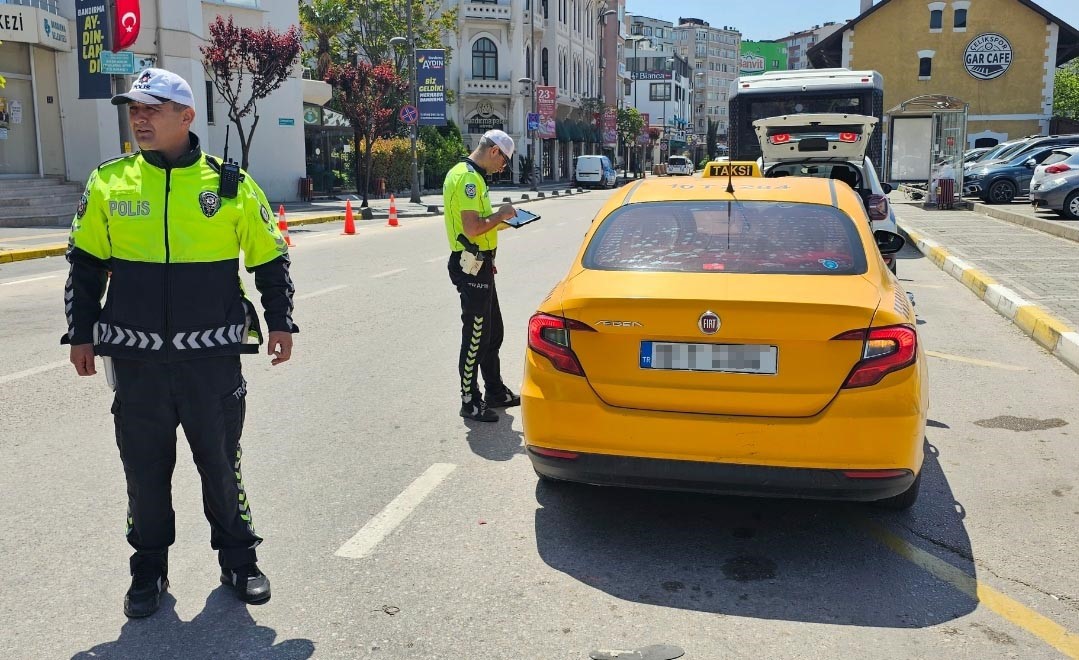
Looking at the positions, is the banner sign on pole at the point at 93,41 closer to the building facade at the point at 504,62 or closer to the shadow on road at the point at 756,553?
the shadow on road at the point at 756,553

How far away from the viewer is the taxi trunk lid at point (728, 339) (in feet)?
13.2

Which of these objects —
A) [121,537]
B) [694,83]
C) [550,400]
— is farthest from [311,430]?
[694,83]

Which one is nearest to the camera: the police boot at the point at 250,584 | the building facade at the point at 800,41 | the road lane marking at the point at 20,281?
the police boot at the point at 250,584

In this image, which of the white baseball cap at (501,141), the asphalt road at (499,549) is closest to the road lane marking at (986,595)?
the asphalt road at (499,549)

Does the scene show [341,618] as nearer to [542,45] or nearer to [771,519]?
[771,519]

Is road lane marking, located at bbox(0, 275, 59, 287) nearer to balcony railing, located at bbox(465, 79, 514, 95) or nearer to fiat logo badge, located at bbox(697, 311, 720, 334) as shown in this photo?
fiat logo badge, located at bbox(697, 311, 720, 334)

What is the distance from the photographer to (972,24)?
53.2 meters

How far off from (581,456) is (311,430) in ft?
7.82

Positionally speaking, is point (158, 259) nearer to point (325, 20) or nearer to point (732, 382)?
point (732, 382)

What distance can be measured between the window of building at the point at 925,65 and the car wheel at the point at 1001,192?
27.1 meters

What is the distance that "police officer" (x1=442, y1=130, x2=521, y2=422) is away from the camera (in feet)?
20.0

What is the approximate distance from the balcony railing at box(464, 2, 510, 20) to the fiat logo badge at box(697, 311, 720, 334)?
198 feet

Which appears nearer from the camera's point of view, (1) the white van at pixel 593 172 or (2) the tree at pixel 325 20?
(2) the tree at pixel 325 20

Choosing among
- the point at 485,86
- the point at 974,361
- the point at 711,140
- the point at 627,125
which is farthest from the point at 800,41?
the point at 974,361
